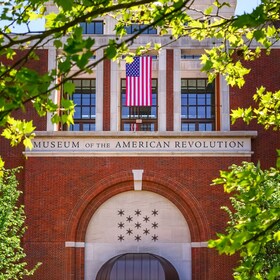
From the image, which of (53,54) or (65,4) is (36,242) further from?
(65,4)

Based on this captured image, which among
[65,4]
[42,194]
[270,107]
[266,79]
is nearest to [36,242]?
[42,194]

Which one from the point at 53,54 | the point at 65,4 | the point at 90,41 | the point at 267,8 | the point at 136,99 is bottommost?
the point at 90,41

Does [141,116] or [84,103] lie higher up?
[84,103]

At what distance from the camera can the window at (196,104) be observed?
131ft

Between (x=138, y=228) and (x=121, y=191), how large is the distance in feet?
5.12

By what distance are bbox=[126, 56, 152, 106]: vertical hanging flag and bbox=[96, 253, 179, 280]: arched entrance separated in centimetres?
602

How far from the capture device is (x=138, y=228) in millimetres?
29219

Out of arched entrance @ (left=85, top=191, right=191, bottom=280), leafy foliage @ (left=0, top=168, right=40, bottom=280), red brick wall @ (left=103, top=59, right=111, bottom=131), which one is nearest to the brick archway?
arched entrance @ (left=85, top=191, right=191, bottom=280)

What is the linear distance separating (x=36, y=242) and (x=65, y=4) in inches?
834

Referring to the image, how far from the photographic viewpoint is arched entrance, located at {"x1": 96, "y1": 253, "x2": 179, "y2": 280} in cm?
2741

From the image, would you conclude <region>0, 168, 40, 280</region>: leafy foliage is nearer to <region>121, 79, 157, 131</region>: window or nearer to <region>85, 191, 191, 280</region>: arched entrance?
<region>85, 191, 191, 280</region>: arched entrance

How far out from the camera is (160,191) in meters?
29.1

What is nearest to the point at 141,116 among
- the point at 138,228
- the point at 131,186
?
the point at 131,186

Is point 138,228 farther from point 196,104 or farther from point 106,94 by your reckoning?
point 196,104
